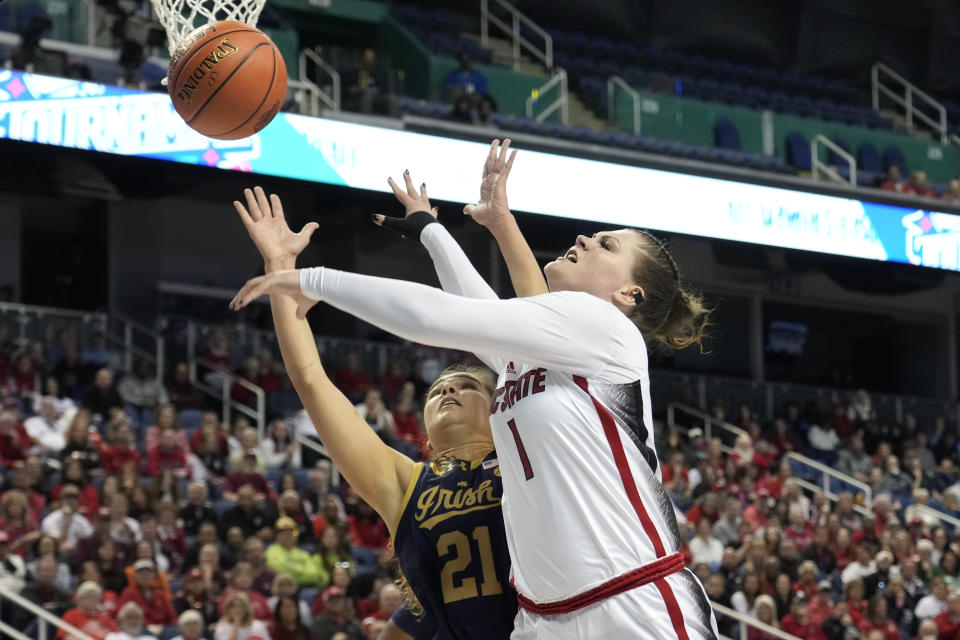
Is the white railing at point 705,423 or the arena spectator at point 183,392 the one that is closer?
the arena spectator at point 183,392

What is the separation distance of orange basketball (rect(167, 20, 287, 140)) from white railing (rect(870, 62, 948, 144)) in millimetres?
17774

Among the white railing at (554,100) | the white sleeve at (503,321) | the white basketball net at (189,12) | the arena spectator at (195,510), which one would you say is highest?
the white railing at (554,100)

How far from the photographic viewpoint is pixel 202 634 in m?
8.05

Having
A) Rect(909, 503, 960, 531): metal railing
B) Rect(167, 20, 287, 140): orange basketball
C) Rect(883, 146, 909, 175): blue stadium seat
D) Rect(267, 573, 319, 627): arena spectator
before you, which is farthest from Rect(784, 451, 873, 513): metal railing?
Rect(167, 20, 287, 140): orange basketball

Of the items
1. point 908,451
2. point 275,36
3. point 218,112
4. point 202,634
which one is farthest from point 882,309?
point 218,112

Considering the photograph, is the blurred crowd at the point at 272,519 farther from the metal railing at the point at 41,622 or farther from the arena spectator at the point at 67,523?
the metal railing at the point at 41,622

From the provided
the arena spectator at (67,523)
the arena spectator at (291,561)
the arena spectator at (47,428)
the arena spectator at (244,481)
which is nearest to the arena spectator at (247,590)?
the arena spectator at (291,561)

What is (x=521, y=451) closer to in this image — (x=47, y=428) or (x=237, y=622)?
(x=237, y=622)

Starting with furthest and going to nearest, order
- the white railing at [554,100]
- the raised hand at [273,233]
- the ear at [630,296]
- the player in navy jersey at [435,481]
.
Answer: the white railing at [554,100], the player in navy jersey at [435,481], the raised hand at [273,233], the ear at [630,296]

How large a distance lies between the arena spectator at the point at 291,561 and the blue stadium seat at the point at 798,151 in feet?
36.4

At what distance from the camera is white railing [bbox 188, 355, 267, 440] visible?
42.1ft

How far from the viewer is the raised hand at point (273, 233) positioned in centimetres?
322

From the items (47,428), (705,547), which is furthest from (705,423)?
(47,428)

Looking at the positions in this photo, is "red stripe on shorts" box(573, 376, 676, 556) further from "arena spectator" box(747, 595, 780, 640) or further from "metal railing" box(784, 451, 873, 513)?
"metal railing" box(784, 451, 873, 513)
